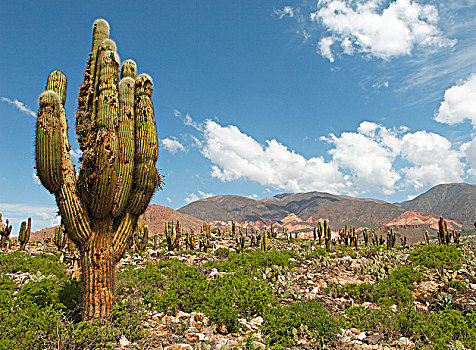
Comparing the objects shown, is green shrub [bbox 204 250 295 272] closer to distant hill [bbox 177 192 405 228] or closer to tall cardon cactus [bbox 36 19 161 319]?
tall cardon cactus [bbox 36 19 161 319]

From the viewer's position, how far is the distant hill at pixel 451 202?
368 feet

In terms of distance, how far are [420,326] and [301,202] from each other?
573 ft

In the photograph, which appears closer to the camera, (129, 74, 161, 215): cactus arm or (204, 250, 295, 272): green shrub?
(129, 74, 161, 215): cactus arm

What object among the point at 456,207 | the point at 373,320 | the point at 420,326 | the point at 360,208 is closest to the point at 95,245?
the point at 373,320

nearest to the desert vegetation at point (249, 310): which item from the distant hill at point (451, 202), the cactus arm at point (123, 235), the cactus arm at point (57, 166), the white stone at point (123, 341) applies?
the white stone at point (123, 341)

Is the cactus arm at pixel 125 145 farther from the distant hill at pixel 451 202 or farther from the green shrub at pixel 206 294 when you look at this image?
the distant hill at pixel 451 202

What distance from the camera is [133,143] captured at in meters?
6.94

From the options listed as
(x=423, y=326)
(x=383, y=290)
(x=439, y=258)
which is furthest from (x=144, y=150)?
(x=439, y=258)

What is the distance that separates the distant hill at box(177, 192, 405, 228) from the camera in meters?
106

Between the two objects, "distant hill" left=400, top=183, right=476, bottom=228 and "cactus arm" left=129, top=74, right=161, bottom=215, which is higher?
"distant hill" left=400, top=183, right=476, bottom=228

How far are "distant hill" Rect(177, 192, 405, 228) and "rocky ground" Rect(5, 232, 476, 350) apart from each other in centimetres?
9312

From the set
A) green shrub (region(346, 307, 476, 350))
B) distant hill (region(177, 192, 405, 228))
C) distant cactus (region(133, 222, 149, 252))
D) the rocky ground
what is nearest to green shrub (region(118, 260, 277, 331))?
the rocky ground

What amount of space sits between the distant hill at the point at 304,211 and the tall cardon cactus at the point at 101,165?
100 m

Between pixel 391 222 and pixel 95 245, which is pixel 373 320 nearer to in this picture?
pixel 95 245
